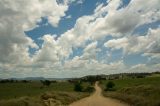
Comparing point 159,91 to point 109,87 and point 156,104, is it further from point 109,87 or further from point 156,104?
point 109,87

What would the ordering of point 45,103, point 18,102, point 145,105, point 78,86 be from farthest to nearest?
point 78,86 < point 45,103 < point 18,102 < point 145,105

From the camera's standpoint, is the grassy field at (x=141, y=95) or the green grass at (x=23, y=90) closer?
the grassy field at (x=141, y=95)

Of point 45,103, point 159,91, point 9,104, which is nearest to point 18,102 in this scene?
point 9,104

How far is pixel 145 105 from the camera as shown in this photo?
28.8 m

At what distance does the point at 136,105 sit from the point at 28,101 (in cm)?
1199

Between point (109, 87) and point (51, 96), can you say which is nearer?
point (51, 96)

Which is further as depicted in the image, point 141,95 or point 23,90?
point 23,90

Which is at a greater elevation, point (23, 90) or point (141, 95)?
point (23, 90)

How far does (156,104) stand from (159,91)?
13770 millimetres

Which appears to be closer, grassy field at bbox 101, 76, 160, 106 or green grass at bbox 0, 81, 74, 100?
grassy field at bbox 101, 76, 160, 106

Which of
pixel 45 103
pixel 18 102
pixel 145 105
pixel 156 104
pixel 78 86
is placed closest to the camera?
pixel 156 104

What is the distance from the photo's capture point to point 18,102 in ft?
102

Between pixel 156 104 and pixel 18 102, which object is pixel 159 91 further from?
pixel 18 102

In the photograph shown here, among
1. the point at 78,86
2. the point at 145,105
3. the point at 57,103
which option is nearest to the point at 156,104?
the point at 145,105
